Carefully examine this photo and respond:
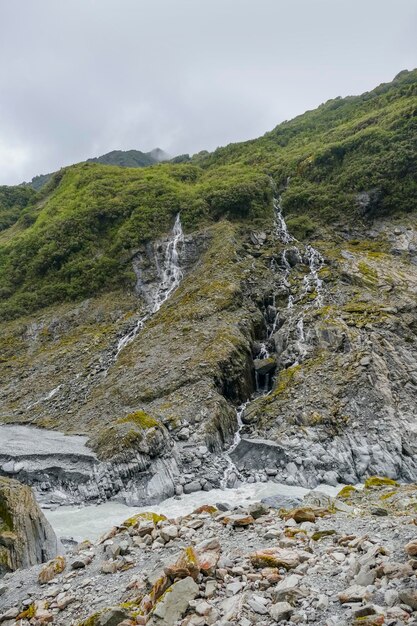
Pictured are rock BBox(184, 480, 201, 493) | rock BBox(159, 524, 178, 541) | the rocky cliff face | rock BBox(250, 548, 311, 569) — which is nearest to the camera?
rock BBox(250, 548, 311, 569)

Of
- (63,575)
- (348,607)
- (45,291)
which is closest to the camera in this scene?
(348,607)

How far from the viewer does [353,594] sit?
680 centimetres

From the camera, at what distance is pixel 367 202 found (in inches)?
2170

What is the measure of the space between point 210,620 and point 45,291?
1997 inches

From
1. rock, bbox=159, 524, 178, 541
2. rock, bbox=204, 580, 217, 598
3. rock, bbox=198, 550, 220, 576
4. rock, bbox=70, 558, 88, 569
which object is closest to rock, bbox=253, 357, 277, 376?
rock, bbox=159, 524, 178, 541

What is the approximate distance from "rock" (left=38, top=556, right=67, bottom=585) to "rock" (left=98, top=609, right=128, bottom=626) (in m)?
3.51

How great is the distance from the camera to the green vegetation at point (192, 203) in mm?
54031

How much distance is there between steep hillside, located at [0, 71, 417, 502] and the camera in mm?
25500

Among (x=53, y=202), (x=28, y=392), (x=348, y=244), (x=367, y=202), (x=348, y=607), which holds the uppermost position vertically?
(x=53, y=202)

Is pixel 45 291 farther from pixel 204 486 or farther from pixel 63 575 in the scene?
pixel 63 575

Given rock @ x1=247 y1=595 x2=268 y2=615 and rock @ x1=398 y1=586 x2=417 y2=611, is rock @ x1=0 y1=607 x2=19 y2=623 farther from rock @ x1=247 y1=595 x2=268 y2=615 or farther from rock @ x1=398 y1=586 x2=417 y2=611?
rock @ x1=398 y1=586 x2=417 y2=611

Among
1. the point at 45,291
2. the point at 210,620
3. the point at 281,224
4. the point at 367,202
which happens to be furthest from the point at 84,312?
the point at 210,620

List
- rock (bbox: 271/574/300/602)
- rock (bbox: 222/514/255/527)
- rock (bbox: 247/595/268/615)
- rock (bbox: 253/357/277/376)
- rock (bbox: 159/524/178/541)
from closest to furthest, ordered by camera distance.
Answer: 1. rock (bbox: 247/595/268/615)
2. rock (bbox: 271/574/300/602)
3. rock (bbox: 159/524/178/541)
4. rock (bbox: 222/514/255/527)
5. rock (bbox: 253/357/277/376)

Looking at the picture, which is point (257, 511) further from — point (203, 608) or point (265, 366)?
point (265, 366)
